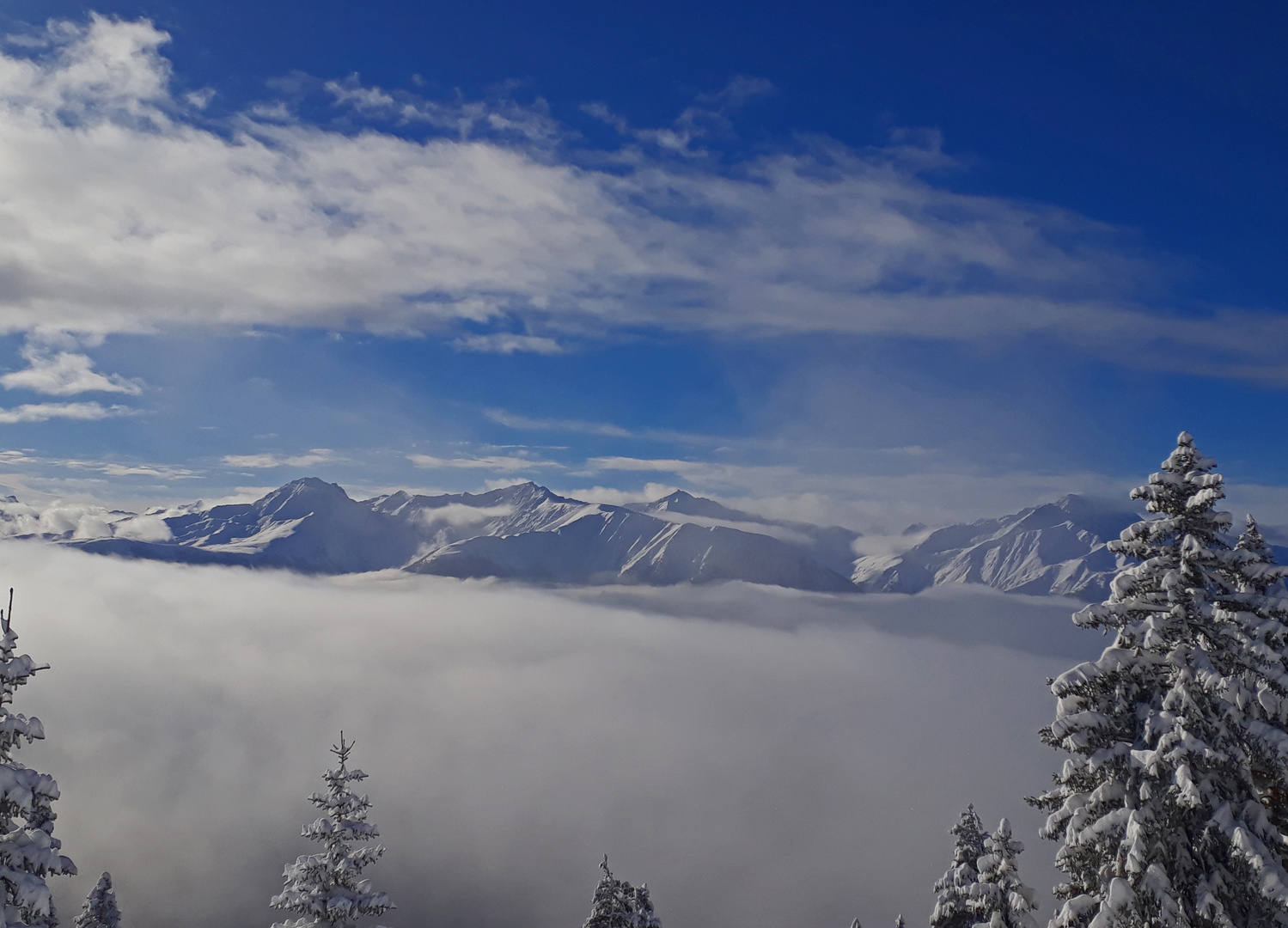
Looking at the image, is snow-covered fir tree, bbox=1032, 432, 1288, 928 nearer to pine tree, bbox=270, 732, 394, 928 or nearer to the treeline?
the treeline

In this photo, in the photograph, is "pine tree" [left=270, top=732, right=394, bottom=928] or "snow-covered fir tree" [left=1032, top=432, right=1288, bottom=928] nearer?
"snow-covered fir tree" [left=1032, top=432, right=1288, bottom=928]

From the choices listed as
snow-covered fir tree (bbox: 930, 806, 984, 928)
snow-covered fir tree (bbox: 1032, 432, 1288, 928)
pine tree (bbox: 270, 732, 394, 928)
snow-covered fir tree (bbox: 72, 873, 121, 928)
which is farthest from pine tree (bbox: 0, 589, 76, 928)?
snow-covered fir tree (bbox: 72, 873, 121, 928)

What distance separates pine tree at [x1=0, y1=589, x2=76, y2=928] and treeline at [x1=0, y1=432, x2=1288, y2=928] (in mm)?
37

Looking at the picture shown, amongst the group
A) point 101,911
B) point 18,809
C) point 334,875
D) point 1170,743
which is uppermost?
point 1170,743

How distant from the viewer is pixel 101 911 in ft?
172

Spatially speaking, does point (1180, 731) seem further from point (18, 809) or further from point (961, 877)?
point (18, 809)

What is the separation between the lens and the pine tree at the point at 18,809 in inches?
663

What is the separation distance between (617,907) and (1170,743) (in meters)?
29.8

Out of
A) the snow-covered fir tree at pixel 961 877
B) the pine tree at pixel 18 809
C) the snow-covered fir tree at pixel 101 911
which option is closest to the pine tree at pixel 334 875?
the pine tree at pixel 18 809

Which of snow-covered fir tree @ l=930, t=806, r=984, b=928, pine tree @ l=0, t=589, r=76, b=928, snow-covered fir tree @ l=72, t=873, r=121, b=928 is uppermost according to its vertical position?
pine tree @ l=0, t=589, r=76, b=928

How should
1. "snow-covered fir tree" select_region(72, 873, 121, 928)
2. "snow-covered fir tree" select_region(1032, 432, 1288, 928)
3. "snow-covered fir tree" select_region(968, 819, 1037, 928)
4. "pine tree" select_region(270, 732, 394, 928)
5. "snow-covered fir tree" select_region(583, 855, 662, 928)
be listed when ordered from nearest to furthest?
"snow-covered fir tree" select_region(1032, 432, 1288, 928) < "snow-covered fir tree" select_region(968, 819, 1037, 928) < "pine tree" select_region(270, 732, 394, 928) < "snow-covered fir tree" select_region(583, 855, 662, 928) < "snow-covered fir tree" select_region(72, 873, 121, 928)

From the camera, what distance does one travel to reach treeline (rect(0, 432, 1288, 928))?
47.3ft

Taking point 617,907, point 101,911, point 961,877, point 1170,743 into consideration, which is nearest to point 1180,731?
point 1170,743

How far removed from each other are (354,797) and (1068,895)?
21425 millimetres
